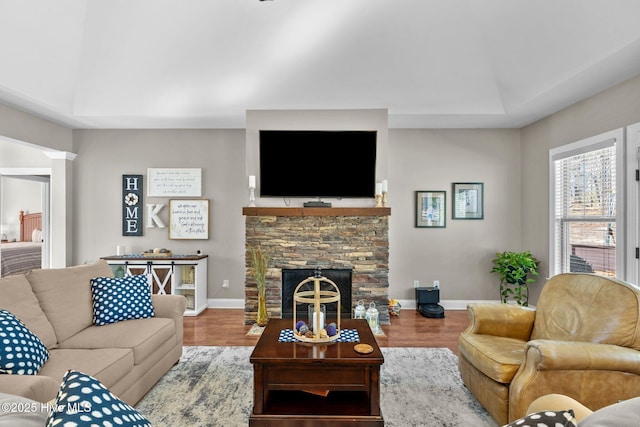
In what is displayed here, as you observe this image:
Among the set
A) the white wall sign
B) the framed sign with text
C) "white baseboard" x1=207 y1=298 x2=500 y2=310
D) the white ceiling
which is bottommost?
"white baseboard" x1=207 y1=298 x2=500 y2=310

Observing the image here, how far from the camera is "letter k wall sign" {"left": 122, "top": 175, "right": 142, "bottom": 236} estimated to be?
4.91 meters

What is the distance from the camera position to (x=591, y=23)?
2.67 metres

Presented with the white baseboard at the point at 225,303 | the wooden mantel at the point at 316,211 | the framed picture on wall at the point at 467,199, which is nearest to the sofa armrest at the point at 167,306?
the wooden mantel at the point at 316,211

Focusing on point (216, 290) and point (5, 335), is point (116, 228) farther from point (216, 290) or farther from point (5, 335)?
point (5, 335)

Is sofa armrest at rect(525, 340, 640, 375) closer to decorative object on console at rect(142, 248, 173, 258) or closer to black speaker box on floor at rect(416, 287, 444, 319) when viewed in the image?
black speaker box on floor at rect(416, 287, 444, 319)

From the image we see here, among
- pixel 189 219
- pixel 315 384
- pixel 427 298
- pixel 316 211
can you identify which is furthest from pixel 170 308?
pixel 427 298

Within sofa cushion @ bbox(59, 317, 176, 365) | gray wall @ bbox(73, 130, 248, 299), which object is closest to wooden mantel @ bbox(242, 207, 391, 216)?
gray wall @ bbox(73, 130, 248, 299)

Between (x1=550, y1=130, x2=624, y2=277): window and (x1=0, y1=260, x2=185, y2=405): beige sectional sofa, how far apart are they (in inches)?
162

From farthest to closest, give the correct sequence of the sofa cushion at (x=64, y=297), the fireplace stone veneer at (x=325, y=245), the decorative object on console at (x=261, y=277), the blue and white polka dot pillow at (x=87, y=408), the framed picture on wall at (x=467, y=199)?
the framed picture on wall at (x=467, y=199) < the fireplace stone veneer at (x=325, y=245) < the decorative object on console at (x=261, y=277) < the sofa cushion at (x=64, y=297) < the blue and white polka dot pillow at (x=87, y=408)

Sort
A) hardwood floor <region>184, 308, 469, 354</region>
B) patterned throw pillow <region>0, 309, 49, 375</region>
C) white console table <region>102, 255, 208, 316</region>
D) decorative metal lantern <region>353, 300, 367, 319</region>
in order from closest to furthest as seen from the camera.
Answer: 1. patterned throw pillow <region>0, 309, 49, 375</region>
2. hardwood floor <region>184, 308, 469, 354</region>
3. decorative metal lantern <region>353, 300, 367, 319</region>
4. white console table <region>102, 255, 208, 316</region>

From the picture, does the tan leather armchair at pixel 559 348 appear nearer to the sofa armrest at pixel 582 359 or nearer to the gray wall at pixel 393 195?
the sofa armrest at pixel 582 359

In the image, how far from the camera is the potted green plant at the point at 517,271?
4348 millimetres

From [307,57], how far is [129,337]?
3157 mm

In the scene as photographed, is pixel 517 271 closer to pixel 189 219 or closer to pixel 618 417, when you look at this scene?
pixel 618 417
